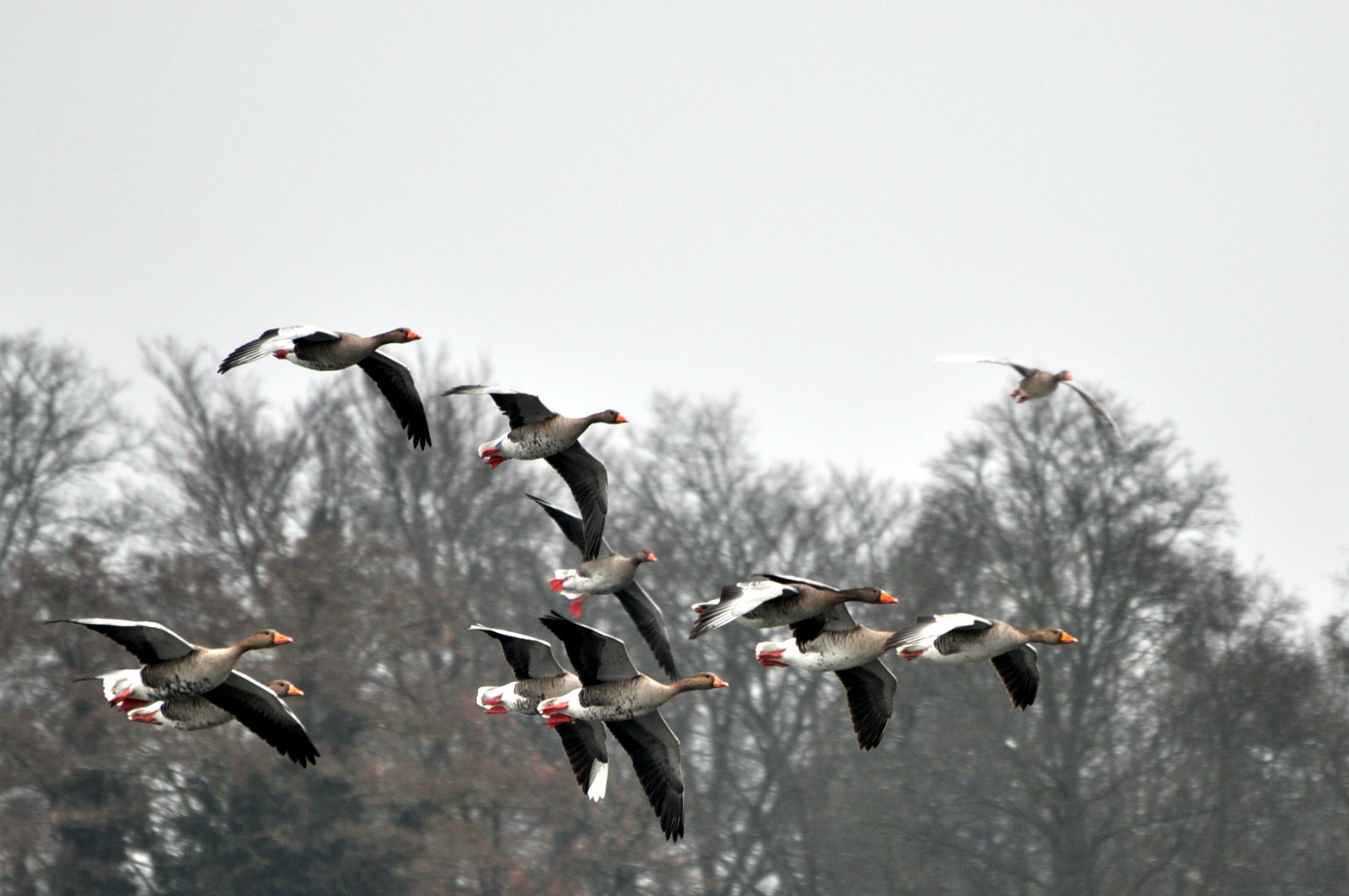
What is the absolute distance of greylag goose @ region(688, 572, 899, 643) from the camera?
1605 centimetres

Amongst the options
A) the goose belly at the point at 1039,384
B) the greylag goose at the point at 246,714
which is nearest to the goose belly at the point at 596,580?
the greylag goose at the point at 246,714

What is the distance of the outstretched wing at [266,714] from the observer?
52.5ft

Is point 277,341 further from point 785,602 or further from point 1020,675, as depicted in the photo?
point 1020,675

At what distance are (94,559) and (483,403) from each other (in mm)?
16419

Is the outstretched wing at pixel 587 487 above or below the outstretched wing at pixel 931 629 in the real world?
above

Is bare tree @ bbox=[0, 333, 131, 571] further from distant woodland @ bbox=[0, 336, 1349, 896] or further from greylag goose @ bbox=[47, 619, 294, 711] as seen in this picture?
greylag goose @ bbox=[47, 619, 294, 711]

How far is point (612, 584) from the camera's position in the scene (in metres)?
19.2

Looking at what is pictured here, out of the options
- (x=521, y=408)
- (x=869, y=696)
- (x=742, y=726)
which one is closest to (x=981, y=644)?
(x=869, y=696)

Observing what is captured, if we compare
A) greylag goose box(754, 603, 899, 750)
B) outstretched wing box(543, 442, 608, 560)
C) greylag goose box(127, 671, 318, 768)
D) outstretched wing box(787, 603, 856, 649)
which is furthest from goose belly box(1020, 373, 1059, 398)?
greylag goose box(127, 671, 318, 768)

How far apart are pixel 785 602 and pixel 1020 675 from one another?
2.93 m

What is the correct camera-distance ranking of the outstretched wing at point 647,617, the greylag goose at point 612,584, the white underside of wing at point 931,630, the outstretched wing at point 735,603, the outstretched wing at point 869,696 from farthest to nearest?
1. the outstretched wing at point 647,617
2. the greylag goose at point 612,584
3. the outstretched wing at point 869,696
4. the white underside of wing at point 931,630
5. the outstretched wing at point 735,603

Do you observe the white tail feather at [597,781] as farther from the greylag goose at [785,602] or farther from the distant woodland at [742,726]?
the distant woodland at [742,726]

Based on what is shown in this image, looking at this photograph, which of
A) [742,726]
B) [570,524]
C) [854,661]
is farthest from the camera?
[742,726]

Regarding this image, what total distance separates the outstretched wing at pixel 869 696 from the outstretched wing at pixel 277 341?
6122 mm
